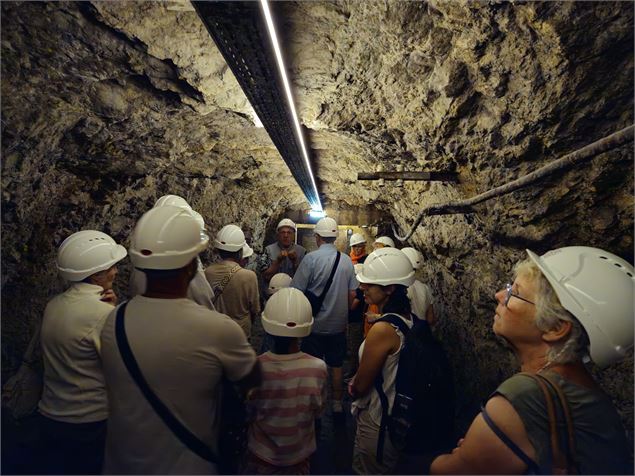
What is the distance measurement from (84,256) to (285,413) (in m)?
1.73

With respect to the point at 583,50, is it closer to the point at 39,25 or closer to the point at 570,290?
the point at 570,290

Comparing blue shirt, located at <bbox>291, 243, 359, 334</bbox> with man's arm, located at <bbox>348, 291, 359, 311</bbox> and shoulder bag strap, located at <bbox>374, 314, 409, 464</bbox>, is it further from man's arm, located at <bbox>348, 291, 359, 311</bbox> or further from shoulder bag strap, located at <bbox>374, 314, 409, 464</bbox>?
shoulder bag strap, located at <bbox>374, 314, 409, 464</bbox>

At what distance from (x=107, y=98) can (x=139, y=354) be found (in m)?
2.67

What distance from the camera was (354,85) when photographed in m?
3.27

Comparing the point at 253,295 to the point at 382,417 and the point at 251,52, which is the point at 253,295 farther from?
the point at 251,52

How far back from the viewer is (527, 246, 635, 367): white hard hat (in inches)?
49.5

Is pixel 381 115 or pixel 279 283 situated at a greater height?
pixel 381 115

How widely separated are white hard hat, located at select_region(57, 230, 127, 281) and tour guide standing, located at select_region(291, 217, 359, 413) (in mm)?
2366

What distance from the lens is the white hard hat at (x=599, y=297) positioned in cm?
126

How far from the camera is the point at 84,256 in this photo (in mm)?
2297

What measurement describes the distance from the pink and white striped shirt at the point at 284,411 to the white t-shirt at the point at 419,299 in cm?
180

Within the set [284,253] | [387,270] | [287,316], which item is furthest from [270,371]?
[284,253]

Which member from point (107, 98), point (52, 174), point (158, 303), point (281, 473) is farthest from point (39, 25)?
point (281, 473)

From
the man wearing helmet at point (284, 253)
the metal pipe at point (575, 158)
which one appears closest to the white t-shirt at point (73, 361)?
the metal pipe at point (575, 158)
